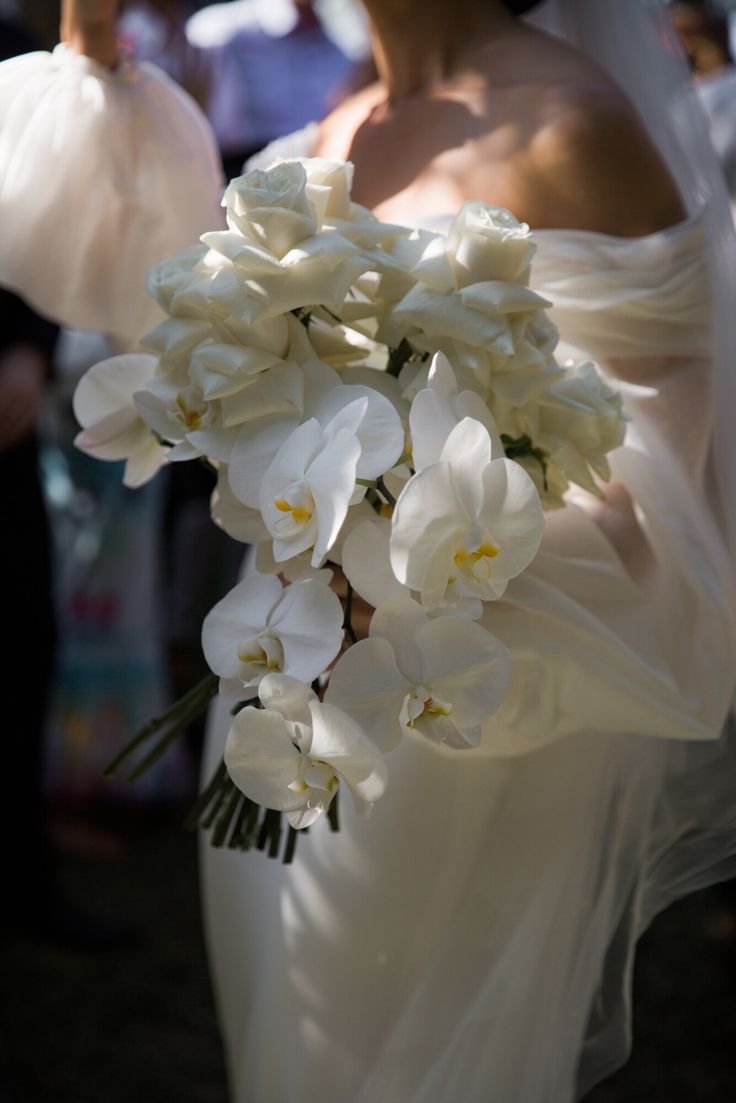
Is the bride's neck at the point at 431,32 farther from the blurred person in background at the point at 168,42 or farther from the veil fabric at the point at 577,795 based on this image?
the blurred person in background at the point at 168,42

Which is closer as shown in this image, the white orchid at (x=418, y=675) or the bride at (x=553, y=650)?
the white orchid at (x=418, y=675)

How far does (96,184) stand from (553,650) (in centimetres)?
80

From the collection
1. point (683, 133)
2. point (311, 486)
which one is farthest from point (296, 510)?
point (683, 133)

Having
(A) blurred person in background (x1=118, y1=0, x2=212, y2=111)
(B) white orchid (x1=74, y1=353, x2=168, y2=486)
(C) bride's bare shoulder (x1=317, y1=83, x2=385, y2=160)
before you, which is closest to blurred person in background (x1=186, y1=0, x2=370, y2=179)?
(A) blurred person in background (x1=118, y1=0, x2=212, y2=111)

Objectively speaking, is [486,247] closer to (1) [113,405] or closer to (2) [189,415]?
(2) [189,415]

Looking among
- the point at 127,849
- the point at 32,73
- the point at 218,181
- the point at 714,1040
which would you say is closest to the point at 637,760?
the point at 218,181

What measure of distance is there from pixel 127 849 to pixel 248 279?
300 cm

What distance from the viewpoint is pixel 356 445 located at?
0.87 metres

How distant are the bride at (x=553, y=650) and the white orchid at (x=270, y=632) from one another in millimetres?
296

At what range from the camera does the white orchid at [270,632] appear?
884 millimetres

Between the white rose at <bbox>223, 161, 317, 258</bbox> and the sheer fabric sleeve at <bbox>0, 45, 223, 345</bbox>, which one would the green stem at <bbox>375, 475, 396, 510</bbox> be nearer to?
the white rose at <bbox>223, 161, 317, 258</bbox>

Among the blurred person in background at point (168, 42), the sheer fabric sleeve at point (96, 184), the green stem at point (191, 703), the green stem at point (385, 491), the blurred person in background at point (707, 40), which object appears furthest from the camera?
the blurred person in background at point (168, 42)

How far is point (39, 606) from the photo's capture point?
301cm

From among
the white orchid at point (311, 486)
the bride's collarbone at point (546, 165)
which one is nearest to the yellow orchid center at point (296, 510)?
the white orchid at point (311, 486)
